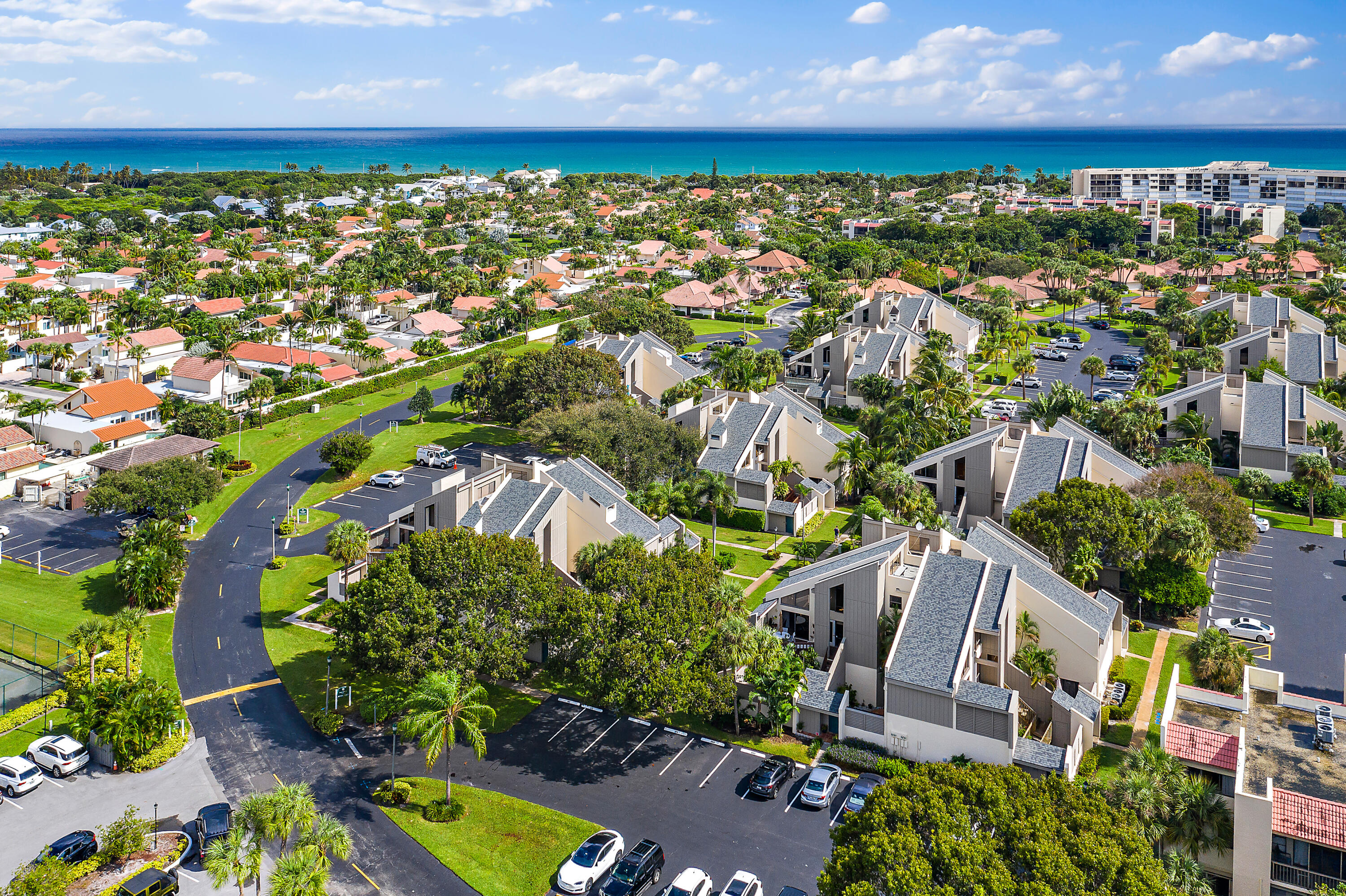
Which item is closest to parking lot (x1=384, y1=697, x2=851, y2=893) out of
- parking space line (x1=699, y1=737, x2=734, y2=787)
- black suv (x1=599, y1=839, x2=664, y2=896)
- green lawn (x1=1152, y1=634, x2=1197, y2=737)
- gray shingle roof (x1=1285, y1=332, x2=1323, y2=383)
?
parking space line (x1=699, y1=737, x2=734, y2=787)

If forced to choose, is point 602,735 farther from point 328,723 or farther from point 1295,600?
point 1295,600

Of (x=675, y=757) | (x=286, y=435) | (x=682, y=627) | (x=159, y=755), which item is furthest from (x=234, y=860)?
(x=286, y=435)

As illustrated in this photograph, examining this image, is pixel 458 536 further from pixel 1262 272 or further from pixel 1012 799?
pixel 1262 272

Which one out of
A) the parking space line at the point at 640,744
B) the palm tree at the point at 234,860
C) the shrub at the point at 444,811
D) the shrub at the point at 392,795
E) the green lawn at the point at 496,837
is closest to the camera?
the palm tree at the point at 234,860

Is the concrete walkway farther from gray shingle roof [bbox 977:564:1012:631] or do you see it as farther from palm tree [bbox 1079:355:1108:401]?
palm tree [bbox 1079:355:1108:401]

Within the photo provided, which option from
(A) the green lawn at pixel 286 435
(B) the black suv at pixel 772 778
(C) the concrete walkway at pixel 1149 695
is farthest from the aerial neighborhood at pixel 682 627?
(B) the black suv at pixel 772 778

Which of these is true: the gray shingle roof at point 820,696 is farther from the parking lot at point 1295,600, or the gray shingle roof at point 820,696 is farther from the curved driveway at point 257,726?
the parking lot at point 1295,600

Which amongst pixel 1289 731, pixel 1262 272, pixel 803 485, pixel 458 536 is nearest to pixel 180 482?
pixel 458 536
